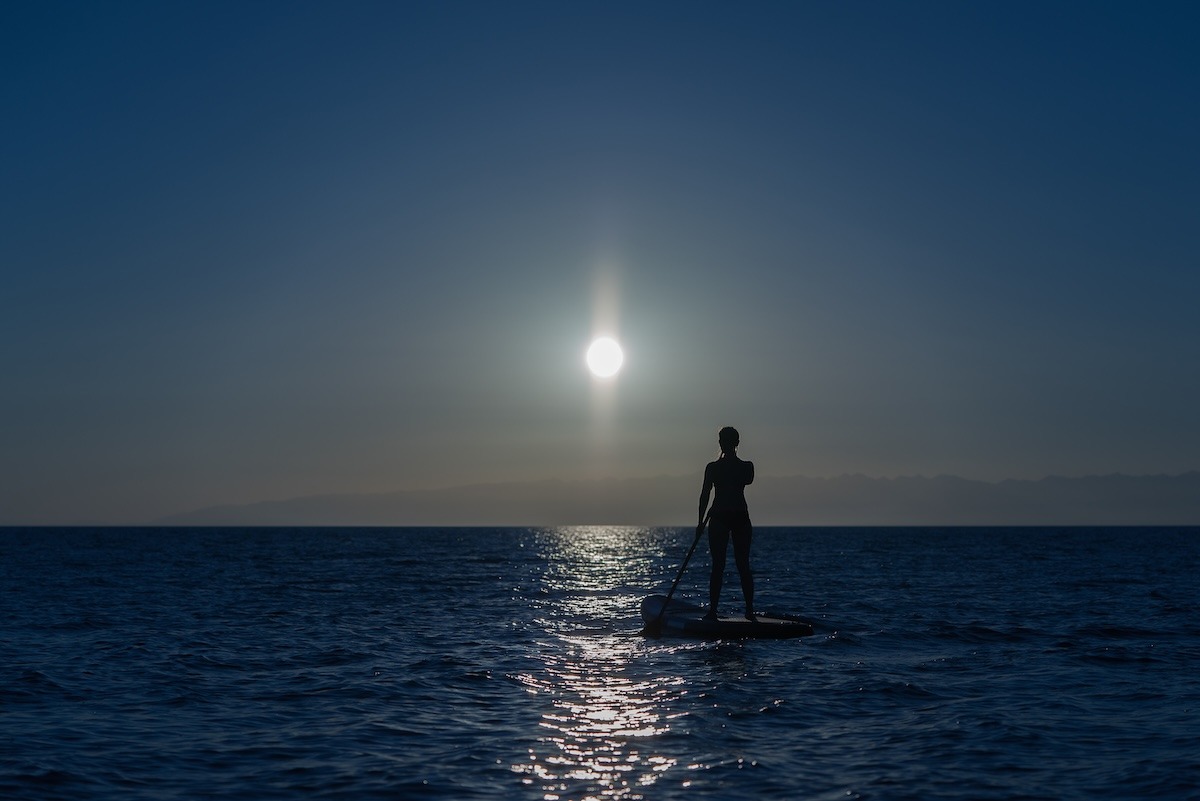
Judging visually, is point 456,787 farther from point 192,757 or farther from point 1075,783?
point 1075,783

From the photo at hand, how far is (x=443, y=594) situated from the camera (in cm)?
3550

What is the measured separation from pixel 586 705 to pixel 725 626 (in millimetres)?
6539

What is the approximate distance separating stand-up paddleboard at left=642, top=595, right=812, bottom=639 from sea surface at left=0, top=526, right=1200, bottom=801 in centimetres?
28

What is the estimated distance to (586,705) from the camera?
45.6 feet

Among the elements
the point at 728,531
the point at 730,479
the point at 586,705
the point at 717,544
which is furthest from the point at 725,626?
the point at 586,705

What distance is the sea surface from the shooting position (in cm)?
1018

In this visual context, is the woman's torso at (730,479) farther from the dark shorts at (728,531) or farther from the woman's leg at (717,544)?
the woman's leg at (717,544)

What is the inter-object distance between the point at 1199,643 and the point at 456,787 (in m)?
17.1

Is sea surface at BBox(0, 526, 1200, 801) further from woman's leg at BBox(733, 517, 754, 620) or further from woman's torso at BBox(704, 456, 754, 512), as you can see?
woman's torso at BBox(704, 456, 754, 512)

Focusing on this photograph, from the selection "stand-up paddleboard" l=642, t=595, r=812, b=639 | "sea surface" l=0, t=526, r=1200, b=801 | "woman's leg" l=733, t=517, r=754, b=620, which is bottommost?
"sea surface" l=0, t=526, r=1200, b=801

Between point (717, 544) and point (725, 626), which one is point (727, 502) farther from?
point (725, 626)

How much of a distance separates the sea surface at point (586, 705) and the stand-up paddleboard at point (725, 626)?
11.1 inches

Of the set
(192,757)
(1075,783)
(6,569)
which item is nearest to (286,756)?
(192,757)

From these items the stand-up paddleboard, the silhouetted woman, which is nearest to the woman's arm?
the silhouetted woman
